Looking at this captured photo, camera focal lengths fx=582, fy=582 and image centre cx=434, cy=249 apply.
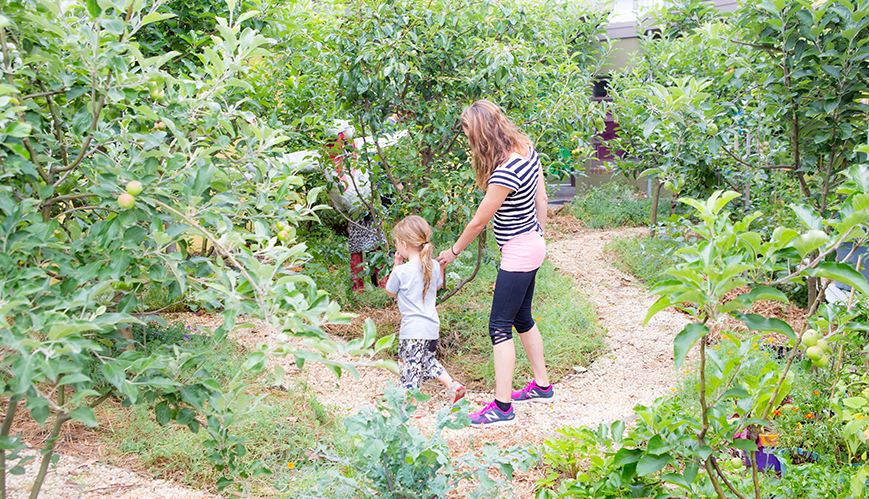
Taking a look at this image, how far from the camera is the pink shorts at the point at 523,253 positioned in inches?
128

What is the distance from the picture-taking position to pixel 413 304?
3.65 m

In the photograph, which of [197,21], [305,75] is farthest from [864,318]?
[197,21]

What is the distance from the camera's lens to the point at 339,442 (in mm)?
2809

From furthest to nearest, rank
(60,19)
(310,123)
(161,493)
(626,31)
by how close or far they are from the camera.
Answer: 1. (626,31)
2. (310,123)
3. (161,493)
4. (60,19)

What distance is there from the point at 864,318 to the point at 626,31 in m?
10.0

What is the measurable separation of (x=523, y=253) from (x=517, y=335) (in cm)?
150

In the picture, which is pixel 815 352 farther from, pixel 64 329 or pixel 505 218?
pixel 505 218

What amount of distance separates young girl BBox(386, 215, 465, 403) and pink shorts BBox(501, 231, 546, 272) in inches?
23.8

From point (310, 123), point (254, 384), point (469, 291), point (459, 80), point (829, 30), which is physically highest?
point (829, 30)

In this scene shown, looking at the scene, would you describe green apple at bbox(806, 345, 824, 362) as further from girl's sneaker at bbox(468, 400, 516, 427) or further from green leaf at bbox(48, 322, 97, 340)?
girl's sneaker at bbox(468, 400, 516, 427)

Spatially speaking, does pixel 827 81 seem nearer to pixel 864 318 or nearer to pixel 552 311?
pixel 864 318

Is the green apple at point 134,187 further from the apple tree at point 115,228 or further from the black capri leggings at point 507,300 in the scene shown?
the black capri leggings at point 507,300

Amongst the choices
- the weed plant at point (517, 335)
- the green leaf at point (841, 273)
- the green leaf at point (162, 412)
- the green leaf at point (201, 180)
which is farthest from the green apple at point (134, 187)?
the weed plant at point (517, 335)

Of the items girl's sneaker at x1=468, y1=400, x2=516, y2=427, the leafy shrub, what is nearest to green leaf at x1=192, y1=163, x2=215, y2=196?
the leafy shrub
